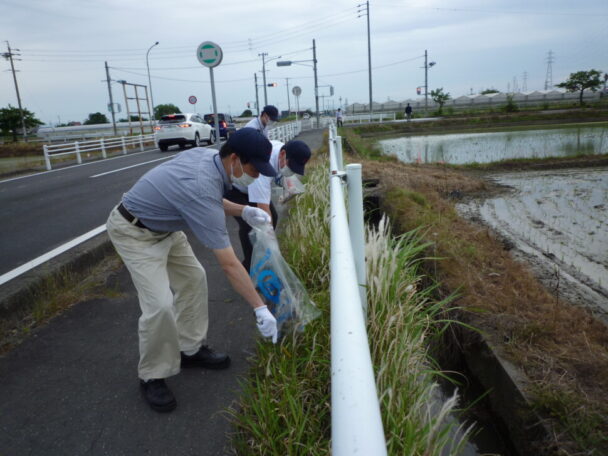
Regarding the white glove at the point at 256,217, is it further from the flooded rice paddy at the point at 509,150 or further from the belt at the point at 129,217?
the flooded rice paddy at the point at 509,150

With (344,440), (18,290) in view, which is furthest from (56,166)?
(344,440)

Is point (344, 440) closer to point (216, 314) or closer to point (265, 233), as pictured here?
point (265, 233)

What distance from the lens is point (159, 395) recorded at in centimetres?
246

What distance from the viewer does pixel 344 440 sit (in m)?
0.81

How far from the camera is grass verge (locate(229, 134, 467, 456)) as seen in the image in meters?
1.82

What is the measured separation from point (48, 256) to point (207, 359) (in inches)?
118

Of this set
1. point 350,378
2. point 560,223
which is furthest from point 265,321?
point 560,223

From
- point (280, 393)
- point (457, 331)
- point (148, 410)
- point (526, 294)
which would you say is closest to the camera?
point (280, 393)

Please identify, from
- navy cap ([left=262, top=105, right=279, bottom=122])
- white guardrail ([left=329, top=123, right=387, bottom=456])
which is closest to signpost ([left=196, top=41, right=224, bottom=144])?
navy cap ([left=262, top=105, right=279, bottom=122])

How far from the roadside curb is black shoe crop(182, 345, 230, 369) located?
5.62ft

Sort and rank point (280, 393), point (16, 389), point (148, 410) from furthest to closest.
A: point (16, 389), point (148, 410), point (280, 393)

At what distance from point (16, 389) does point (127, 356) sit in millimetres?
648

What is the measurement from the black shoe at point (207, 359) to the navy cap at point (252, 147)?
4.36 feet

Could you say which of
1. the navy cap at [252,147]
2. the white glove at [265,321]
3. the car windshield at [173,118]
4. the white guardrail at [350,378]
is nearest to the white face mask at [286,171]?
the navy cap at [252,147]
